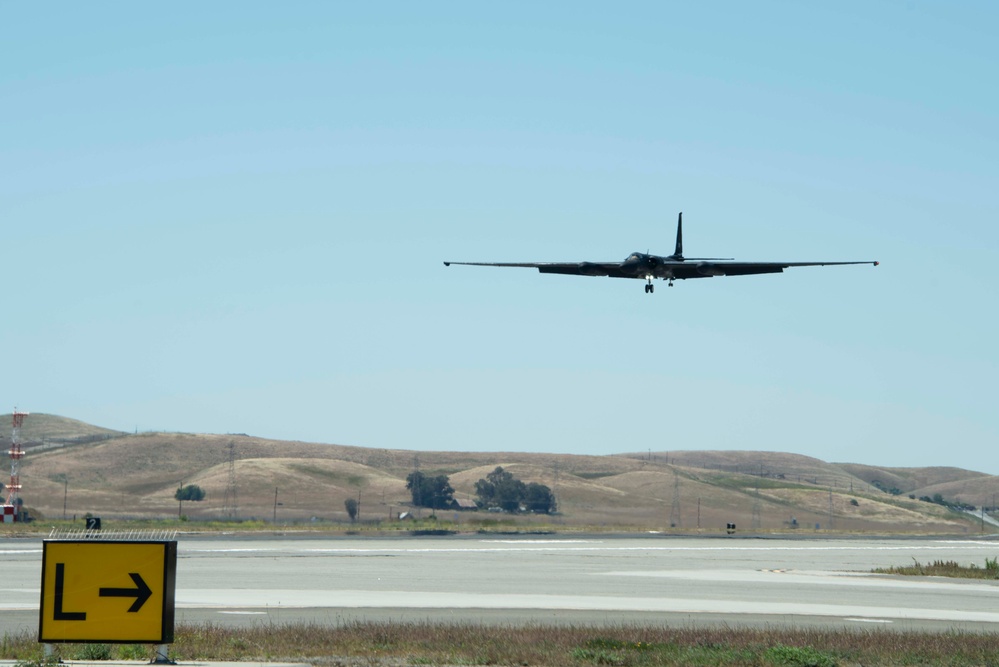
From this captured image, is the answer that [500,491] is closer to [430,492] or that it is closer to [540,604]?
[430,492]

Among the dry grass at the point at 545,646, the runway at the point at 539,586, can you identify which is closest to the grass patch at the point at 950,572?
the runway at the point at 539,586

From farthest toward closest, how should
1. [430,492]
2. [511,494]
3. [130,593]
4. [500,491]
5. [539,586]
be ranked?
[500,491] → [511,494] → [430,492] → [539,586] → [130,593]

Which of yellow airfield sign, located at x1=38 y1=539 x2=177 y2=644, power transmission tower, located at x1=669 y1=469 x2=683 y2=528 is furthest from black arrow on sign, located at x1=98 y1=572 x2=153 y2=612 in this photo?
power transmission tower, located at x1=669 y1=469 x2=683 y2=528

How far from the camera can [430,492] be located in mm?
160625

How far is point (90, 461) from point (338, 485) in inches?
1605

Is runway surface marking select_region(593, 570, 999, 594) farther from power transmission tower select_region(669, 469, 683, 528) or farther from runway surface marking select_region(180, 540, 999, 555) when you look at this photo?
power transmission tower select_region(669, 469, 683, 528)

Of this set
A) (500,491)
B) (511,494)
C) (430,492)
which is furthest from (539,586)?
(500,491)

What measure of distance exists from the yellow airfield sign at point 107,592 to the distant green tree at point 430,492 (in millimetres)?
131099

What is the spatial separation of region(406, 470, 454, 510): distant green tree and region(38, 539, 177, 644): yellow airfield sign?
13110 centimetres

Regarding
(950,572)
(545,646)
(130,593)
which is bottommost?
(950,572)

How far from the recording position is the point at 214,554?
5456 centimetres

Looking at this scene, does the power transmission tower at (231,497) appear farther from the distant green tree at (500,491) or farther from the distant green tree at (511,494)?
the distant green tree at (500,491)

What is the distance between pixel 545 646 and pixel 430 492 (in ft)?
463

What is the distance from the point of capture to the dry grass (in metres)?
19.2
